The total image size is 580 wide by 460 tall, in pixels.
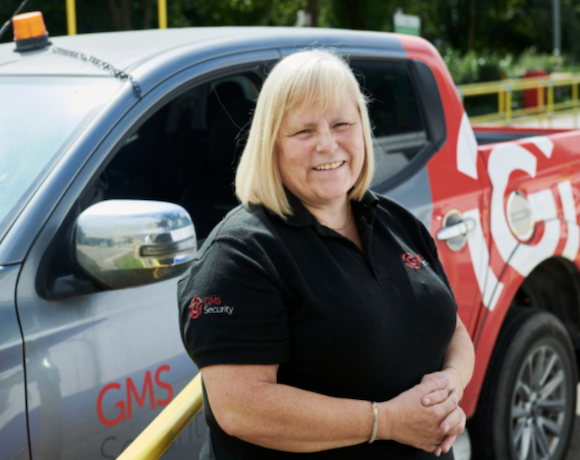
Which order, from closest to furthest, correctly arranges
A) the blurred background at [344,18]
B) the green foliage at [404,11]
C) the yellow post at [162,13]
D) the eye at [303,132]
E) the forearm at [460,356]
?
1. the eye at [303,132]
2. the forearm at [460,356]
3. the yellow post at [162,13]
4. the blurred background at [344,18]
5. the green foliage at [404,11]

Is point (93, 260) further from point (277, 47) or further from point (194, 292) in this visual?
point (277, 47)

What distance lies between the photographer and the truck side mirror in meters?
1.53

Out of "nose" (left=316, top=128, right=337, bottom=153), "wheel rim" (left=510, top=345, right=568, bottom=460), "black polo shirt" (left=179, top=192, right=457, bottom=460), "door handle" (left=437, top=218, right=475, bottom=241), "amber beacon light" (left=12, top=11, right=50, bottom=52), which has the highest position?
"amber beacon light" (left=12, top=11, right=50, bottom=52)

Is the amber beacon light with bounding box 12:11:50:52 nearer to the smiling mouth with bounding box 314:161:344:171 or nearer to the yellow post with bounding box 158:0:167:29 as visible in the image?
the yellow post with bounding box 158:0:167:29

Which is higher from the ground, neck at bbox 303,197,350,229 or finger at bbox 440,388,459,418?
neck at bbox 303,197,350,229

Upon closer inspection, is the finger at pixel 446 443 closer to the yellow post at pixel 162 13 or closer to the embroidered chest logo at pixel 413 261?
the embroidered chest logo at pixel 413 261

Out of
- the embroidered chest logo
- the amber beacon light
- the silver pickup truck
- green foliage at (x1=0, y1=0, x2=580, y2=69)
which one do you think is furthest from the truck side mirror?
green foliage at (x1=0, y1=0, x2=580, y2=69)

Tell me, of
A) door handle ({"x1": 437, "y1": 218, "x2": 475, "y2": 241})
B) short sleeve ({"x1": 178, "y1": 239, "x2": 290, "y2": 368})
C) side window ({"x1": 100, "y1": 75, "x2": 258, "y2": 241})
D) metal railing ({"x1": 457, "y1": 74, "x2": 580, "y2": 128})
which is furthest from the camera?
metal railing ({"x1": 457, "y1": 74, "x2": 580, "y2": 128})

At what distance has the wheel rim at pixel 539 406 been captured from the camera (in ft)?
9.30

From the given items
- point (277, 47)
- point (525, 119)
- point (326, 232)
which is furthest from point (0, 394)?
point (525, 119)

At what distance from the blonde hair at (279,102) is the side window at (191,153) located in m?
1.14

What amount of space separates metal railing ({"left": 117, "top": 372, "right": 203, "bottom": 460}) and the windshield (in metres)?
0.57

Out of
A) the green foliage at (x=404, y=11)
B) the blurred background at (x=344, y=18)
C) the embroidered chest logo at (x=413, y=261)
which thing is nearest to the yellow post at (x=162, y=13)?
the embroidered chest logo at (x=413, y=261)

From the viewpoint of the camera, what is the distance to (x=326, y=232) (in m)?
1.45
